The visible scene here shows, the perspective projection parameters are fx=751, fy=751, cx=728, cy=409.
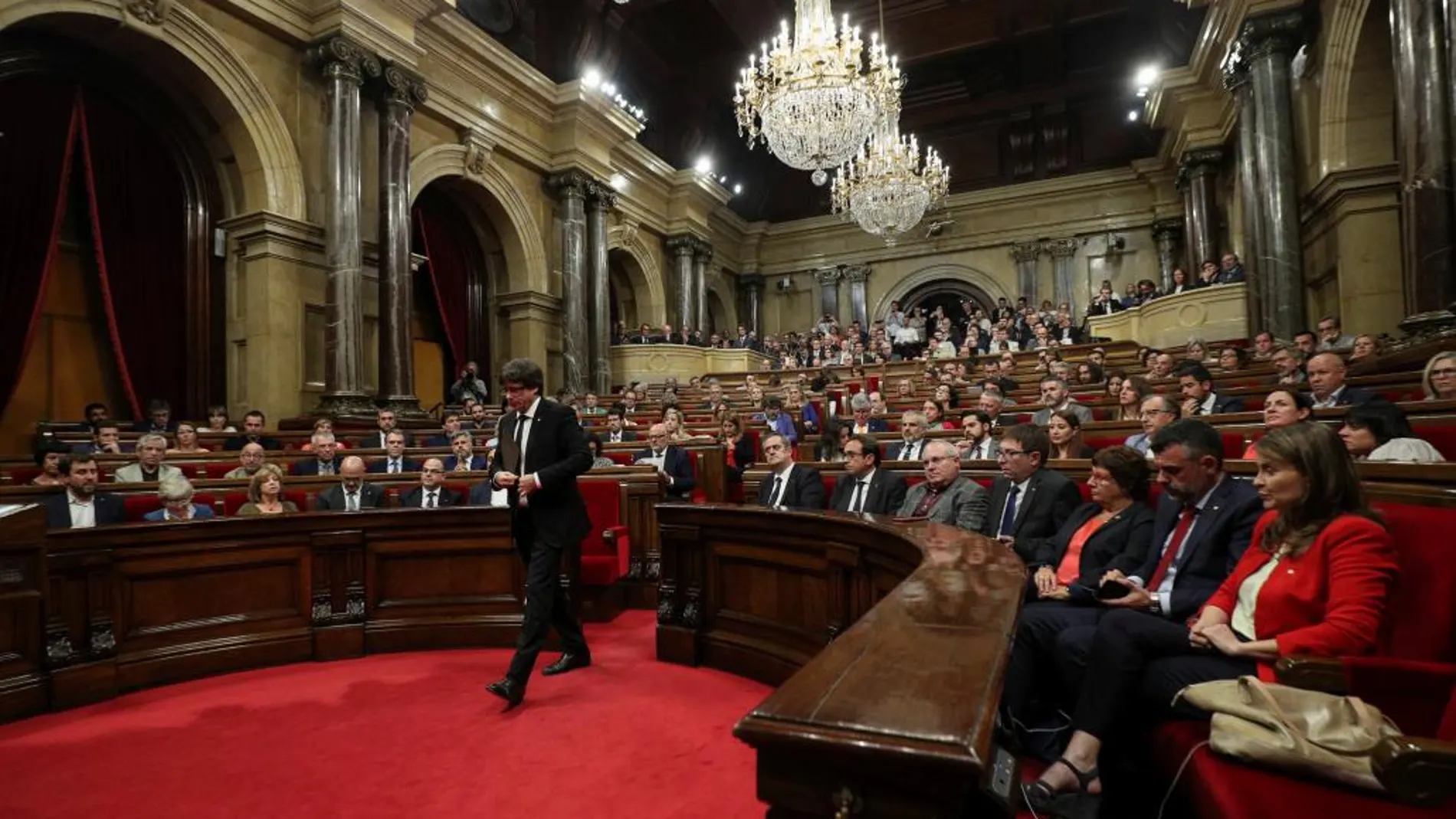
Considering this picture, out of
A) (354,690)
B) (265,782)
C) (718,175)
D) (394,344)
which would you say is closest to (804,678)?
(265,782)

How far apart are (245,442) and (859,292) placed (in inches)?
569

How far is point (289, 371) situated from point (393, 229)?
202 cm

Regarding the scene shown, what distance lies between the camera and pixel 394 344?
8852 millimetres

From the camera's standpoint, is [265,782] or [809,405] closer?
[265,782]

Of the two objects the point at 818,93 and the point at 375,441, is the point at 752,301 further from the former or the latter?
the point at 375,441

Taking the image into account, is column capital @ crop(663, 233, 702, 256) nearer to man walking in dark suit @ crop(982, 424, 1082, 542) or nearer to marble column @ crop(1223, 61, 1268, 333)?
marble column @ crop(1223, 61, 1268, 333)

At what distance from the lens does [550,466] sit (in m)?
3.08

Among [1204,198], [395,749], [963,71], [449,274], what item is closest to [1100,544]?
[395,749]

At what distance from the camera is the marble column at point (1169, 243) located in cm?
1519

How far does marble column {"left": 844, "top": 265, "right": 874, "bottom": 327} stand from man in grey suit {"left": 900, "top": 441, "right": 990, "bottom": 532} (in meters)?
15.5

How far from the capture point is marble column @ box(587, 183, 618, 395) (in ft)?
41.8

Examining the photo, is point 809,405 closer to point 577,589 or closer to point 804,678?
point 577,589

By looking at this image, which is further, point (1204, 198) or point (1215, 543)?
point (1204, 198)

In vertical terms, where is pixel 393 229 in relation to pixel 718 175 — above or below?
below
